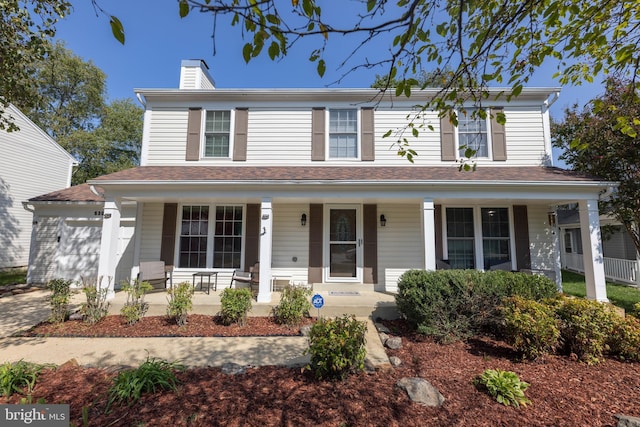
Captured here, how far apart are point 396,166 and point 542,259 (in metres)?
4.64

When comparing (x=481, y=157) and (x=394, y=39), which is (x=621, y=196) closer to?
(x=481, y=157)

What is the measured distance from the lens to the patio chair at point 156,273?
7.31 meters

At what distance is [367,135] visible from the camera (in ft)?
27.5

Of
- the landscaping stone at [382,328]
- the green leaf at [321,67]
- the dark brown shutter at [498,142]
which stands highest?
the dark brown shutter at [498,142]

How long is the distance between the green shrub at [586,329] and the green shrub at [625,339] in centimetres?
7

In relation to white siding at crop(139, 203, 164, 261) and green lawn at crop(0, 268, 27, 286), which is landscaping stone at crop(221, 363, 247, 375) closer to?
white siding at crop(139, 203, 164, 261)

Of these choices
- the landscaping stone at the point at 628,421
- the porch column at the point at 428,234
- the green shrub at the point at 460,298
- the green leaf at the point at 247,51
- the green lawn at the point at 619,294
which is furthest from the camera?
the green lawn at the point at 619,294

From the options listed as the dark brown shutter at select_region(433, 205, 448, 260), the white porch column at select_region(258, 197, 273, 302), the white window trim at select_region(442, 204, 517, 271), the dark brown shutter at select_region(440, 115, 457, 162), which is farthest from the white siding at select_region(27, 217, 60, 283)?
the dark brown shutter at select_region(440, 115, 457, 162)

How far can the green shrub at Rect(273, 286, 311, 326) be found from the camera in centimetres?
557

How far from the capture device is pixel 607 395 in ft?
10.4

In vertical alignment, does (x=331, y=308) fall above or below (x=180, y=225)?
below

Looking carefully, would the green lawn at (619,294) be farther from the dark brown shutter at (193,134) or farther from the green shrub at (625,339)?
the dark brown shutter at (193,134)

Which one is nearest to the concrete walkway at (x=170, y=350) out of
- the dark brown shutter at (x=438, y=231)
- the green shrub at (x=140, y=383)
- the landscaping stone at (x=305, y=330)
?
the landscaping stone at (x=305, y=330)

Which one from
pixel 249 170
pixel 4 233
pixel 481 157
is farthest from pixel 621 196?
pixel 4 233
